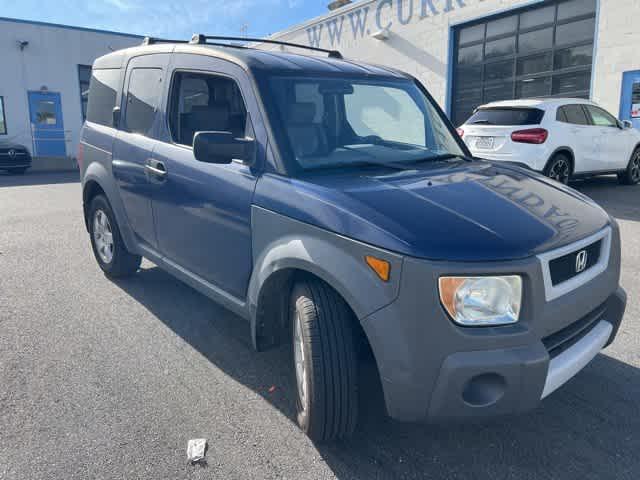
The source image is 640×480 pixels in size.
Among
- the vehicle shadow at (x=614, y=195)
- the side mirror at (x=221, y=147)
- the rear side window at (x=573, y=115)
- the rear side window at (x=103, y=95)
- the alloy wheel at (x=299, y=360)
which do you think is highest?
the rear side window at (x=103, y=95)

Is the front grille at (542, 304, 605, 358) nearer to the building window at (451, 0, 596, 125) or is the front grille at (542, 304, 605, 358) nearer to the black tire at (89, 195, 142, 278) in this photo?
the black tire at (89, 195, 142, 278)

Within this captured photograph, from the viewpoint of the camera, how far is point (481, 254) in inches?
82.1

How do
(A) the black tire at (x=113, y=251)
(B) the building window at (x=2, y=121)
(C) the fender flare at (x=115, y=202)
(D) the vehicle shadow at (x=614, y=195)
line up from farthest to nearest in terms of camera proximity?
(B) the building window at (x=2, y=121)
(D) the vehicle shadow at (x=614, y=195)
(A) the black tire at (x=113, y=251)
(C) the fender flare at (x=115, y=202)

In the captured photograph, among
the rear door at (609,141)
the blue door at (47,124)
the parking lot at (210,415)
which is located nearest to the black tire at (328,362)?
the parking lot at (210,415)

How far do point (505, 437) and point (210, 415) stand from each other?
4.79 ft

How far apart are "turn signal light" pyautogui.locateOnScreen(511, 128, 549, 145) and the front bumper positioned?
7.17 m

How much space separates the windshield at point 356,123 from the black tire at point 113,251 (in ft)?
7.23

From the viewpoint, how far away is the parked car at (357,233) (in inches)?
81.9

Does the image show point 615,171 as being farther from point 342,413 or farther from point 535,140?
point 342,413

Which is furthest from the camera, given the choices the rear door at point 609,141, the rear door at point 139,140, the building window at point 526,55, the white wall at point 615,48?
the building window at point 526,55

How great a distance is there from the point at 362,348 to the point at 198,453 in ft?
2.89

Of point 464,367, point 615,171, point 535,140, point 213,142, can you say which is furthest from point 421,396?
point 615,171

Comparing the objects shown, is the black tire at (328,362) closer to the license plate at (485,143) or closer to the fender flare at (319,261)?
the fender flare at (319,261)

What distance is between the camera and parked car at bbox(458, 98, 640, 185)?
8.80 meters
